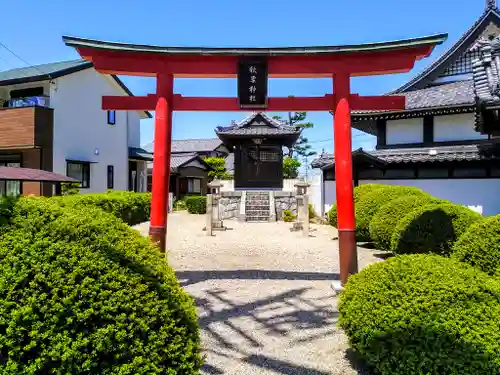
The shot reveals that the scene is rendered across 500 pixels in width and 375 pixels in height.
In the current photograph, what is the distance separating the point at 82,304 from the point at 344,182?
4.81 meters

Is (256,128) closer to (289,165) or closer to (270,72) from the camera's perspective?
(289,165)

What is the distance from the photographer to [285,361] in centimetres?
366

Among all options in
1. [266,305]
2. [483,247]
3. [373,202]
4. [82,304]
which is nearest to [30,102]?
[373,202]

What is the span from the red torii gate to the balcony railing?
1428 cm

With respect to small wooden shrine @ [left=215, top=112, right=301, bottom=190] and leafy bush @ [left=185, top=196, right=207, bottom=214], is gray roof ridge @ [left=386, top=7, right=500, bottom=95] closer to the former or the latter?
small wooden shrine @ [left=215, top=112, right=301, bottom=190]

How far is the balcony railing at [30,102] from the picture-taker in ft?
60.6

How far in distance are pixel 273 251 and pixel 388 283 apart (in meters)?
7.12

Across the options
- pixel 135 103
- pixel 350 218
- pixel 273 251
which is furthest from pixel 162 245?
pixel 273 251

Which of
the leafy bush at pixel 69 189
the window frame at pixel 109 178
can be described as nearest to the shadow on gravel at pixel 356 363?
Result: the leafy bush at pixel 69 189

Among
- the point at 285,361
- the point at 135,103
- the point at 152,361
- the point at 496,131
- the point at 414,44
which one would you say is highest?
the point at 414,44

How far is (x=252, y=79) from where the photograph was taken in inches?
261

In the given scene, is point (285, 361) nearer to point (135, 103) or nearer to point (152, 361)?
point (152, 361)

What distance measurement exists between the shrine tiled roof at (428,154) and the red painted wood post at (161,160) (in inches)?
436

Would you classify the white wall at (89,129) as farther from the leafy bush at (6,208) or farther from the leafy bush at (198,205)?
the leafy bush at (6,208)
